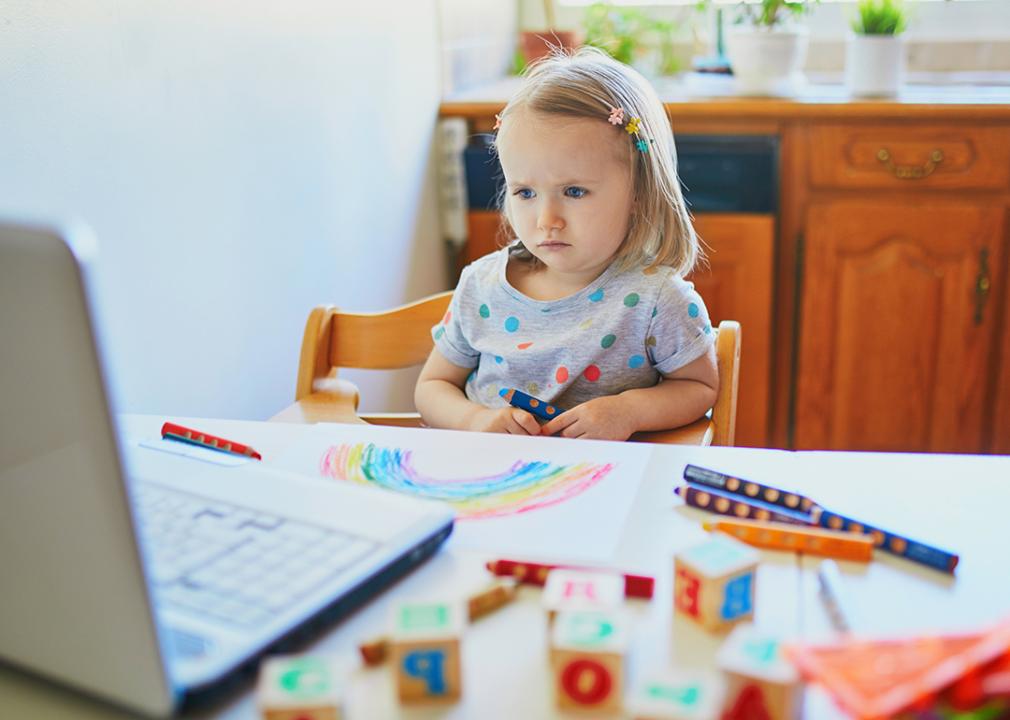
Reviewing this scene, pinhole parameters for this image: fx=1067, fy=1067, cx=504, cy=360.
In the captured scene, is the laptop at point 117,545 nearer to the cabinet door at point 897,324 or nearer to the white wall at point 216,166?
the white wall at point 216,166

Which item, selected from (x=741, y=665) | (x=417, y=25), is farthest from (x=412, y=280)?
(x=741, y=665)

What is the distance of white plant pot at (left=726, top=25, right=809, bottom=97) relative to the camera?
82.5 inches

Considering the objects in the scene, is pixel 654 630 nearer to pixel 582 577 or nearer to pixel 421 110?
pixel 582 577

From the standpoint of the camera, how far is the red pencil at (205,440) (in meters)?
0.88

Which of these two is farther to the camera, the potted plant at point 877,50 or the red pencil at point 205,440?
the potted plant at point 877,50

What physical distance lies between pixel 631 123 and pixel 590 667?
764 millimetres

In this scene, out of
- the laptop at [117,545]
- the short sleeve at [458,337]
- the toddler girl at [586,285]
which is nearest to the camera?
the laptop at [117,545]

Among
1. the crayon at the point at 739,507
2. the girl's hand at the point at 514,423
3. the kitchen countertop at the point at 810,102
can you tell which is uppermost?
the kitchen countertop at the point at 810,102

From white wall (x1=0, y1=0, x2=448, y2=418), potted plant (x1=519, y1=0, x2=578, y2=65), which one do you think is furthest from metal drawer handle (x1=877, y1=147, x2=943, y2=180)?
white wall (x1=0, y1=0, x2=448, y2=418)

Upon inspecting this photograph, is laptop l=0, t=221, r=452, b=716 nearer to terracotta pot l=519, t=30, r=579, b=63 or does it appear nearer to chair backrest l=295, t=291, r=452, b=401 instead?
chair backrest l=295, t=291, r=452, b=401

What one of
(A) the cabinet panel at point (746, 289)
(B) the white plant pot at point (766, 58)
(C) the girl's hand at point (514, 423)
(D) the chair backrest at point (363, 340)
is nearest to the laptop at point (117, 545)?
(C) the girl's hand at point (514, 423)

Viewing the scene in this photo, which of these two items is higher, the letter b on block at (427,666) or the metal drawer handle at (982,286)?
the letter b on block at (427,666)

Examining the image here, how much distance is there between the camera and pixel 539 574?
0.65 metres

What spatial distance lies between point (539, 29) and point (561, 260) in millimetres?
1753
